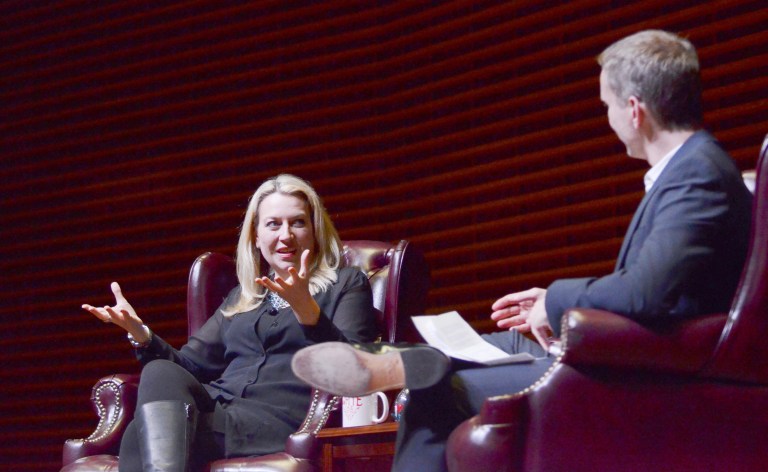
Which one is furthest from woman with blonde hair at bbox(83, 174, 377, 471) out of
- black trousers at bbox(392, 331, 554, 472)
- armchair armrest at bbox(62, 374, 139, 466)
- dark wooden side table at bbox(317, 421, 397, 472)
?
black trousers at bbox(392, 331, 554, 472)

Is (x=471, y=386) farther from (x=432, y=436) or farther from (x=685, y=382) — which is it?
(x=685, y=382)

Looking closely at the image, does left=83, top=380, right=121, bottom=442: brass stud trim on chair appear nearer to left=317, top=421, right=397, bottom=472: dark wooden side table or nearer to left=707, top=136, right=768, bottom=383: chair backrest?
left=317, top=421, right=397, bottom=472: dark wooden side table

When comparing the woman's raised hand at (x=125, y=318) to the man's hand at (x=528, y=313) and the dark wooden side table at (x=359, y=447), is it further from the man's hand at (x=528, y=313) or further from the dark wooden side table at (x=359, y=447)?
the man's hand at (x=528, y=313)

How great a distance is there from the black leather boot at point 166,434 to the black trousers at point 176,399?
4 cm

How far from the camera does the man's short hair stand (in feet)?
6.79

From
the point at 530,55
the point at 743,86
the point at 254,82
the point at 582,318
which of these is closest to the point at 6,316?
the point at 254,82

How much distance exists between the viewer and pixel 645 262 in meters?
1.89

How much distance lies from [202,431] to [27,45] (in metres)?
3.77

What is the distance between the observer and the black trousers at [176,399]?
2.71 m

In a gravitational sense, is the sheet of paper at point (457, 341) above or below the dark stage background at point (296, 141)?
below

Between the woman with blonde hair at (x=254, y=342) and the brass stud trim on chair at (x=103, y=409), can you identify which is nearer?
the woman with blonde hair at (x=254, y=342)

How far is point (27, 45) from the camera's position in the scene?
5785 millimetres

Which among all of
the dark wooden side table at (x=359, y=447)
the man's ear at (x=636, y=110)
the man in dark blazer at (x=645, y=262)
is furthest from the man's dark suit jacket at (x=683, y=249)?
the dark wooden side table at (x=359, y=447)

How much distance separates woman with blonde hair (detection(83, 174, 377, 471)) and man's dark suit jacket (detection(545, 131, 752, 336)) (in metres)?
0.93
